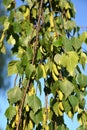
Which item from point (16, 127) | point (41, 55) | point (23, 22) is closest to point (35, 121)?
point (16, 127)

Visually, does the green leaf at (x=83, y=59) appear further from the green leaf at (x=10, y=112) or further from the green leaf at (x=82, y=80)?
the green leaf at (x=10, y=112)

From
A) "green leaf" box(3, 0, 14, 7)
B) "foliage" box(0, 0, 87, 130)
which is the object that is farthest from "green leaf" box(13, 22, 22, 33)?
"green leaf" box(3, 0, 14, 7)

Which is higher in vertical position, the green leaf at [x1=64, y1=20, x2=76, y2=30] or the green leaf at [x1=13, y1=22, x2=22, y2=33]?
the green leaf at [x1=13, y1=22, x2=22, y2=33]

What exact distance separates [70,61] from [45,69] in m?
0.07

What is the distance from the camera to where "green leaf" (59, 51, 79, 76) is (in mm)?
833

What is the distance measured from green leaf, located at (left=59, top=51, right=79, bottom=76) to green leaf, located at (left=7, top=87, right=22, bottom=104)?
0.12 m

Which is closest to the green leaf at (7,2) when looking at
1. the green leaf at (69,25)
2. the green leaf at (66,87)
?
the green leaf at (69,25)

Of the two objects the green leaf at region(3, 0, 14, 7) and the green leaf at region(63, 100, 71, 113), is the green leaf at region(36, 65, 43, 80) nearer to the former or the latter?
the green leaf at region(63, 100, 71, 113)

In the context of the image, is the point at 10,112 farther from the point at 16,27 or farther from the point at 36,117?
the point at 16,27

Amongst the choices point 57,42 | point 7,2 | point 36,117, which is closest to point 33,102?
point 36,117

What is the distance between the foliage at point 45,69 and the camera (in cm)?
84

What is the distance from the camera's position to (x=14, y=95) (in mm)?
836

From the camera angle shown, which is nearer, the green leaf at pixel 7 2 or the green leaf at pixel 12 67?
the green leaf at pixel 12 67

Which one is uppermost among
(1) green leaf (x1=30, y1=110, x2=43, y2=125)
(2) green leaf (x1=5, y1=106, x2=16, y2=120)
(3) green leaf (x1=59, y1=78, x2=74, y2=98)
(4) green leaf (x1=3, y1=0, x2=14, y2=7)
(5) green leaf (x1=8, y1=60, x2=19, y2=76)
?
(4) green leaf (x1=3, y1=0, x2=14, y2=7)
